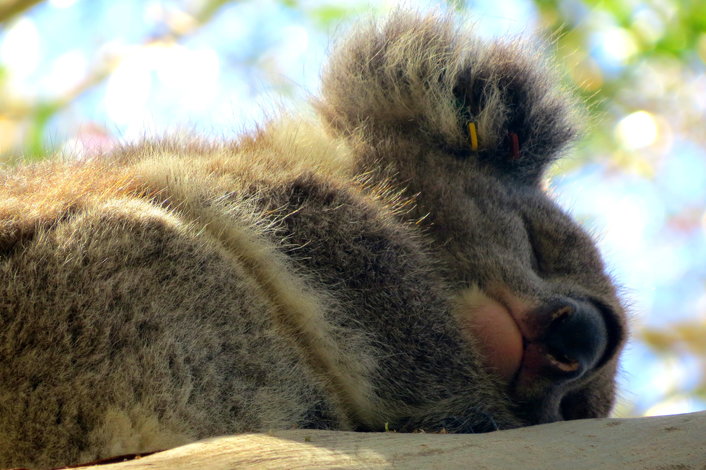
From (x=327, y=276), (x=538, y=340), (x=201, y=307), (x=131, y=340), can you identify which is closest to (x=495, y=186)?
(x=538, y=340)

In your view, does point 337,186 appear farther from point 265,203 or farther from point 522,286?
point 522,286

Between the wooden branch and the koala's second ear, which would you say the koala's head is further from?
the wooden branch

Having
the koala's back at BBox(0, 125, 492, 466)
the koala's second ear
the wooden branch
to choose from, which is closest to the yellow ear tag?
the koala's second ear

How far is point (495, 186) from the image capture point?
7.84ft

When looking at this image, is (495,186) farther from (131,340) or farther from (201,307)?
(131,340)

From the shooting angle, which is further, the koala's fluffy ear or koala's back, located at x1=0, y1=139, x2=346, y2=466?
the koala's fluffy ear

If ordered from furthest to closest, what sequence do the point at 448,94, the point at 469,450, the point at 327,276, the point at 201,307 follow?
the point at 448,94, the point at 327,276, the point at 201,307, the point at 469,450

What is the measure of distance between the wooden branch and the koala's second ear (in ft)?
3.58

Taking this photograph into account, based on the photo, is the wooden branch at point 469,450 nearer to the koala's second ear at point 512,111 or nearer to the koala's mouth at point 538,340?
the koala's mouth at point 538,340

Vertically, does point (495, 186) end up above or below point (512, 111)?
below

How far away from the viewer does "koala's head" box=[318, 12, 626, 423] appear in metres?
1.94

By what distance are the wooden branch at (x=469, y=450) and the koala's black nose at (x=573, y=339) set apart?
32 centimetres

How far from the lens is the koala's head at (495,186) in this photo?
1939 millimetres

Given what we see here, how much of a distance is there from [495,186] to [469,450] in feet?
3.77
